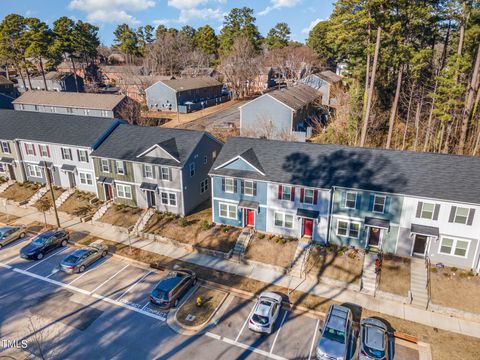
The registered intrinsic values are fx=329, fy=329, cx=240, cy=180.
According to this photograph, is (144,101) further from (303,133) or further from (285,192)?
(285,192)

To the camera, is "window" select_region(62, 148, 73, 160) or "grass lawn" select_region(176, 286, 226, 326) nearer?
"grass lawn" select_region(176, 286, 226, 326)

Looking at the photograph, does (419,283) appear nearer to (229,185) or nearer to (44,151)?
(229,185)

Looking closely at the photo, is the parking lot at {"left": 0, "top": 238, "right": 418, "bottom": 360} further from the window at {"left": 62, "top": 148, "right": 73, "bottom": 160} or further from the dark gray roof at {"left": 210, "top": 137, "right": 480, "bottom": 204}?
the window at {"left": 62, "top": 148, "right": 73, "bottom": 160}

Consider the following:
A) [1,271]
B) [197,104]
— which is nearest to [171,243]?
[1,271]

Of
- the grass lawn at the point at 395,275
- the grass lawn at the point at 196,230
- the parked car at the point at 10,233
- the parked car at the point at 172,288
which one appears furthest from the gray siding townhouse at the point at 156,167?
the grass lawn at the point at 395,275

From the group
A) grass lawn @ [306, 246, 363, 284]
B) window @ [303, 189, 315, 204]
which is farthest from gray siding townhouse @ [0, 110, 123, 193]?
grass lawn @ [306, 246, 363, 284]
